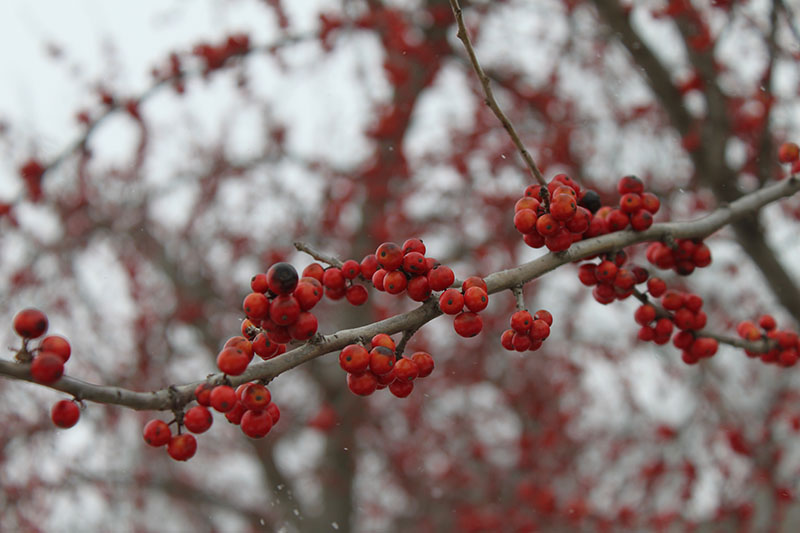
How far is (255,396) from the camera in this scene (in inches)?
60.1

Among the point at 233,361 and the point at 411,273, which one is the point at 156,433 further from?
the point at 411,273

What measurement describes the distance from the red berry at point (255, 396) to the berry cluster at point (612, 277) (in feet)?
4.07

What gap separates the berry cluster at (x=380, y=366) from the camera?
158 cm

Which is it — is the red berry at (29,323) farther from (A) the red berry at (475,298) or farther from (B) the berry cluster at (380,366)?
(A) the red berry at (475,298)

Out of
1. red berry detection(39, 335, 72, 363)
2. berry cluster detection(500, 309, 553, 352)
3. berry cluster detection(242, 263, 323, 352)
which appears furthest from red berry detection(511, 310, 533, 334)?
red berry detection(39, 335, 72, 363)

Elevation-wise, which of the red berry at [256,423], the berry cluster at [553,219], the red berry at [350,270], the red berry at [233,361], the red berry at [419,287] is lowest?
the red berry at [256,423]

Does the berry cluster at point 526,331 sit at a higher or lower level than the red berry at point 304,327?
lower

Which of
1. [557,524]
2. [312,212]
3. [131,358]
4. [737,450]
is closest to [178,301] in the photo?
[131,358]

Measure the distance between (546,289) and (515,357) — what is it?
1056 millimetres

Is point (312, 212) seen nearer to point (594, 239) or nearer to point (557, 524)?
point (557, 524)

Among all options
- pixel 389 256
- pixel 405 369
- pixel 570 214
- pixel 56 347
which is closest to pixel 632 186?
pixel 570 214

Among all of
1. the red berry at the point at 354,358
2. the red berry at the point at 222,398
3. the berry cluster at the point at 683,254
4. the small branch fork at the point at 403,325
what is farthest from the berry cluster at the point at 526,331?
the red berry at the point at 222,398

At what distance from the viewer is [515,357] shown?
27.5ft

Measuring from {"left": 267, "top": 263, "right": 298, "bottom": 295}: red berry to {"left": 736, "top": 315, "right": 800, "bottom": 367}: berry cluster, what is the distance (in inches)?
75.1
